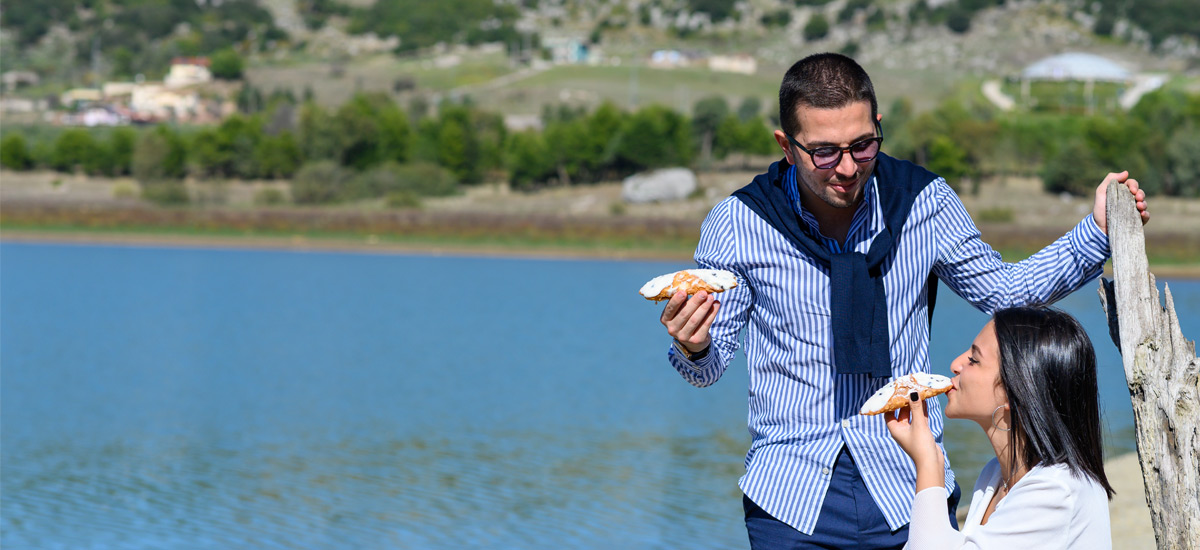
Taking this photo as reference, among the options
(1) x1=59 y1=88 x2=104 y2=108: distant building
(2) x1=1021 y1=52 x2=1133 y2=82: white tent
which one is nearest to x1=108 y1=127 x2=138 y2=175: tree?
(1) x1=59 y1=88 x2=104 y2=108: distant building

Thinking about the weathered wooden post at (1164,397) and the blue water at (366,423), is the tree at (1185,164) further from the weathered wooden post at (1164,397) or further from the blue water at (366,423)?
the weathered wooden post at (1164,397)

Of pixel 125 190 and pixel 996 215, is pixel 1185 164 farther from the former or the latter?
pixel 125 190

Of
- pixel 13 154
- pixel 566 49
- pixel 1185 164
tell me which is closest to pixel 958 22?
pixel 566 49

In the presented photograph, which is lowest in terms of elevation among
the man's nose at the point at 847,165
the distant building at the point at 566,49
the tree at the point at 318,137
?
the man's nose at the point at 847,165

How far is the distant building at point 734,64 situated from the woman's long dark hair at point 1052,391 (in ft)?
380

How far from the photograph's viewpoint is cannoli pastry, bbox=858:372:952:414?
2645 mm

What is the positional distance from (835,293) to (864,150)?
1.08 feet

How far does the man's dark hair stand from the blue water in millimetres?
6319

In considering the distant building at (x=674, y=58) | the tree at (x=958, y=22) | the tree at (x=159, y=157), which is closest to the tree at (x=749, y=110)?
the tree at (x=159, y=157)

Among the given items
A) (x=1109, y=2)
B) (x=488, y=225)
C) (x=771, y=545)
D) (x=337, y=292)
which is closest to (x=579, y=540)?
(x=771, y=545)

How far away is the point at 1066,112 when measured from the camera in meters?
83.5

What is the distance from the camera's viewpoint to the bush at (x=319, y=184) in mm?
55312

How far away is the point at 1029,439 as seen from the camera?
101 inches

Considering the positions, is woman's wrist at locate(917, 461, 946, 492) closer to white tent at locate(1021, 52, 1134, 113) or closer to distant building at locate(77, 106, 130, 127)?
distant building at locate(77, 106, 130, 127)
